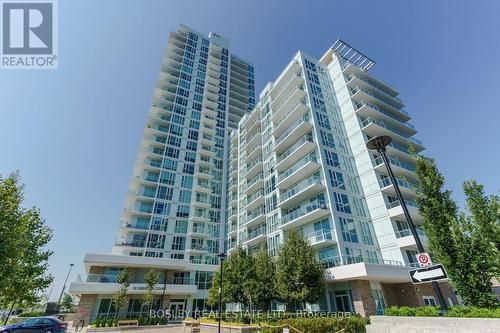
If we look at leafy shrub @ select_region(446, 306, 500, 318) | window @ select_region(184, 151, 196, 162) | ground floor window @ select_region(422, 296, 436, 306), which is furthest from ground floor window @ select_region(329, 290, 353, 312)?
window @ select_region(184, 151, 196, 162)

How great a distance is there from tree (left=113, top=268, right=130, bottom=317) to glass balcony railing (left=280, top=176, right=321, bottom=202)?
23203mm

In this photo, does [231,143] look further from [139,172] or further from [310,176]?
[310,176]

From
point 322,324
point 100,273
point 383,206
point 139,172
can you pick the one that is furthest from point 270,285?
point 139,172

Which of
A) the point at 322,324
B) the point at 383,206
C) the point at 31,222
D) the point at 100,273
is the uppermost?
the point at 383,206

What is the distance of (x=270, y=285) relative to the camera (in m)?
26.1

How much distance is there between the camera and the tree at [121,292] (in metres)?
29.3

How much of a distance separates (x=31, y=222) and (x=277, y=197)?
2909 cm

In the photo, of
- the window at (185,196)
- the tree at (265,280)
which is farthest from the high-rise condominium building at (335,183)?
the window at (185,196)

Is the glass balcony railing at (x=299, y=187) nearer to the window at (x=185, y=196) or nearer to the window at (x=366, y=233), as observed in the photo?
the window at (x=366, y=233)

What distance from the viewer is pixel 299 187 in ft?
107

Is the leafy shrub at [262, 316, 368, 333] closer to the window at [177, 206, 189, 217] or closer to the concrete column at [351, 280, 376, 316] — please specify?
the concrete column at [351, 280, 376, 316]

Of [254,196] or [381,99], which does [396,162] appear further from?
[254,196]

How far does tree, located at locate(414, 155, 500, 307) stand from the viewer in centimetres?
1263

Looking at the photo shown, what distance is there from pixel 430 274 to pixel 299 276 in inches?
592
